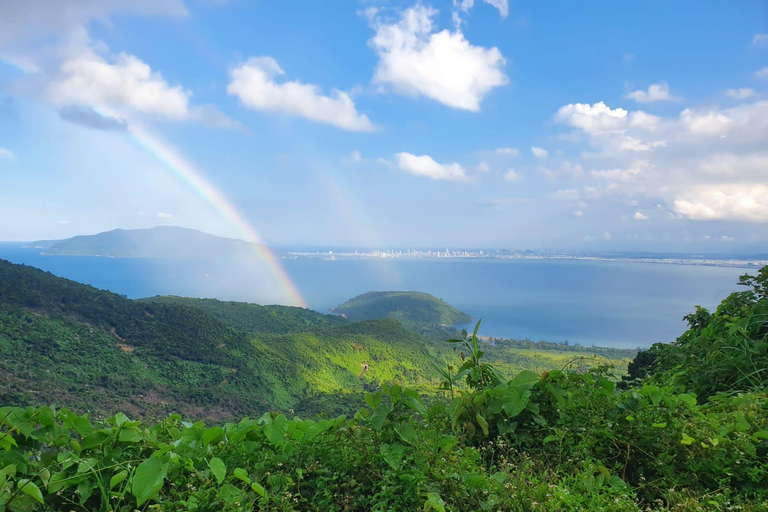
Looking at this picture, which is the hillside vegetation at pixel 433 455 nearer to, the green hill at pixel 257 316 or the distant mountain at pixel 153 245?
the green hill at pixel 257 316

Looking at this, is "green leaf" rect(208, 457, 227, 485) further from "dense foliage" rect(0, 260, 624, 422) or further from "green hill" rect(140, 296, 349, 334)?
"green hill" rect(140, 296, 349, 334)

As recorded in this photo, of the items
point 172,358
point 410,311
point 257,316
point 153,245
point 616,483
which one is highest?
point 153,245

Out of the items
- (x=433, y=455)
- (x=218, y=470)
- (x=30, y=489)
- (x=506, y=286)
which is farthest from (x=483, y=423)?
(x=506, y=286)

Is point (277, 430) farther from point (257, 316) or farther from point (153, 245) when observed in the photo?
point (153, 245)

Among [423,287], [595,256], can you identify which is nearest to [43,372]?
[423,287]

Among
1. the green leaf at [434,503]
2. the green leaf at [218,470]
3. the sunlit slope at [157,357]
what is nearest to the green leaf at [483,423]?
the green leaf at [434,503]

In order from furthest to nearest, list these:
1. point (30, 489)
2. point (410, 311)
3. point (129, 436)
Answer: point (410, 311), point (129, 436), point (30, 489)

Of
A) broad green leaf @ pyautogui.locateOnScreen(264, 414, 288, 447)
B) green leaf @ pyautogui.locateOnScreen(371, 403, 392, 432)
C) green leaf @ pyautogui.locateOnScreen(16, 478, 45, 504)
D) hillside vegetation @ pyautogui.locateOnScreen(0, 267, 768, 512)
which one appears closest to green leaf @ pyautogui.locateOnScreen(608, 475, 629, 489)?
hillside vegetation @ pyautogui.locateOnScreen(0, 267, 768, 512)
